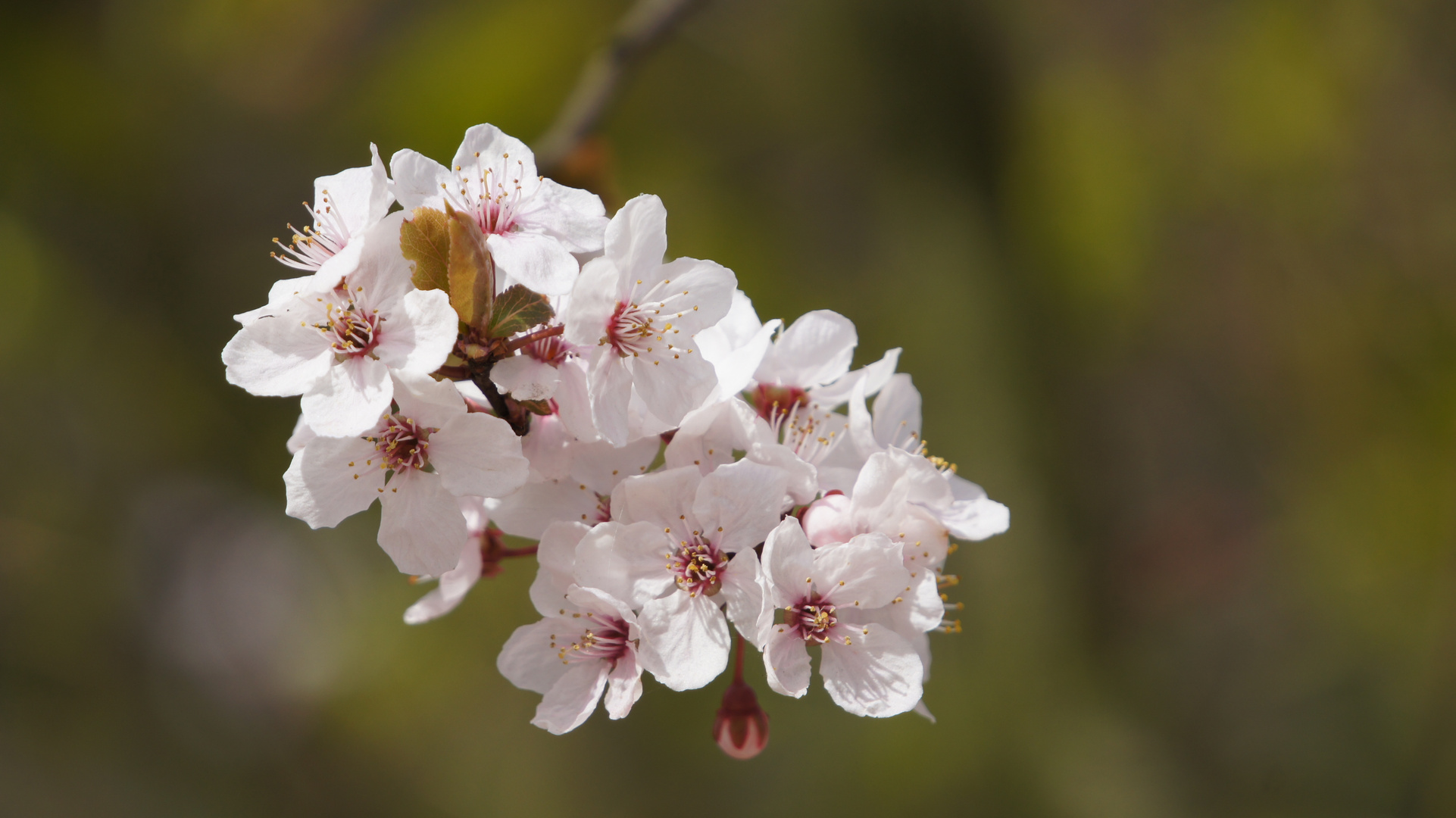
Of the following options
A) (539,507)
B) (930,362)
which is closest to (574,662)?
(539,507)

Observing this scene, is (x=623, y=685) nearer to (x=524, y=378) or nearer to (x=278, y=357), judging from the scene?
(x=524, y=378)

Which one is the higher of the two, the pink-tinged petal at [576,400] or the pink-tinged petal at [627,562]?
the pink-tinged petal at [576,400]

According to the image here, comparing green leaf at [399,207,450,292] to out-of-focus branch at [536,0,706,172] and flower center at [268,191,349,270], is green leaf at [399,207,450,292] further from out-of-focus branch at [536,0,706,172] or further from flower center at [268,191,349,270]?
out-of-focus branch at [536,0,706,172]

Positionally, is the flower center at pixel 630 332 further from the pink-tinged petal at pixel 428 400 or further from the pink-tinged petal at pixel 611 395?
the pink-tinged petal at pixel 428 400

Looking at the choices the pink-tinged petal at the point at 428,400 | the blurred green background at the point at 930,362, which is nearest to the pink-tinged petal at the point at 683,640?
the pink-tinged petal at the point at 428,400

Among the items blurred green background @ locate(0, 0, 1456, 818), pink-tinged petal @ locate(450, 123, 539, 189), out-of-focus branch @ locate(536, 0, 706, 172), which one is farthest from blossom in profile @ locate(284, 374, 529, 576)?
blurred green background @ locate(0, 0, 1456, 818)
